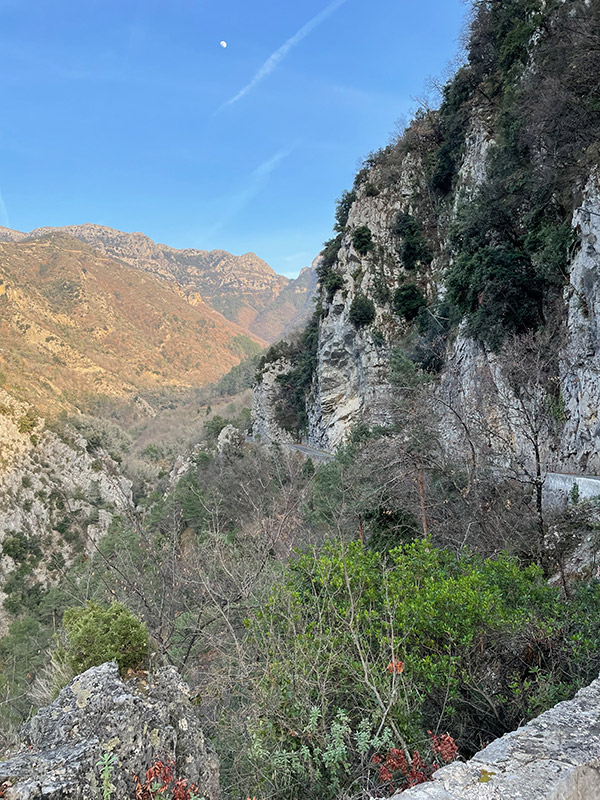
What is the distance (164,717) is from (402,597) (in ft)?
8.36

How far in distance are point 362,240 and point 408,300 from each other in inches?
215

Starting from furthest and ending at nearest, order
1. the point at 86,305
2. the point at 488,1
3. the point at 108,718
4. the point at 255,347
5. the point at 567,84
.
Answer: the point at 255,347, the point at 86,305, the point at 488,1, the point at 567,84, the point at 108,718

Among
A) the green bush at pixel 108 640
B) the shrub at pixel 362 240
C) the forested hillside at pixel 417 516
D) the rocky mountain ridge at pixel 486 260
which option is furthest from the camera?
the shrub at pixel 362 240

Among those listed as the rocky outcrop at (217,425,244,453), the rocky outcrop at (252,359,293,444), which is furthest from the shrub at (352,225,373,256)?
the rocky outcrop at (217,425,244,453)

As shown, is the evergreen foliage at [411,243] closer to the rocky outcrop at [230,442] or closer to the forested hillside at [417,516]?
the forested hillside at [417,516]

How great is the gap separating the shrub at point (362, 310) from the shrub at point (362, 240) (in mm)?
3002

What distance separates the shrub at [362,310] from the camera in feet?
90.9

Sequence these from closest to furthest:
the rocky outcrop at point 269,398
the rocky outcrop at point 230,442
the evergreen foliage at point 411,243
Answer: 1. the evergreen foliage at point 411,243
2. the rocky outcrop at point 230,442
3. the rocky outcrop at point 269,398

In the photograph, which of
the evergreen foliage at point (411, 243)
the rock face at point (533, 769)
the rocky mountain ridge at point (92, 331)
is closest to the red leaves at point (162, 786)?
the rock face at point (533, 769)

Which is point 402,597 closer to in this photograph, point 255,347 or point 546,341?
point 546,341

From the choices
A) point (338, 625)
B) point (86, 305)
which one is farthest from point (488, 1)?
point (86, 305)

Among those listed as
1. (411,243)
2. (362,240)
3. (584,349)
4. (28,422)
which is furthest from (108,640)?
(28,422)

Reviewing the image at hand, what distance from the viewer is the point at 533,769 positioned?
2109 mm

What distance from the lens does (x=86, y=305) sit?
13162 centimetres
